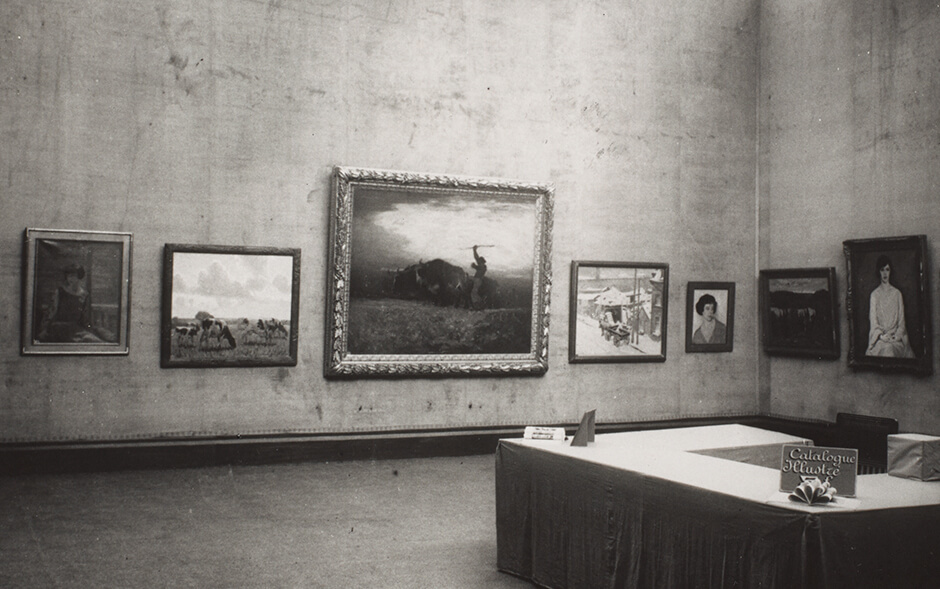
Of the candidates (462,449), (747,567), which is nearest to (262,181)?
(462,449)

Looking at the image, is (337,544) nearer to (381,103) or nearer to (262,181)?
(262,181)

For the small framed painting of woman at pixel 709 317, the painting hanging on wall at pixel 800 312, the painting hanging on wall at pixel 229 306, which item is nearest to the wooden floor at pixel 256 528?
the painting hanging on wall at pixel 229 306

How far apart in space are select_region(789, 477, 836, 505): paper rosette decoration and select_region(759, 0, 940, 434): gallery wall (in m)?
7.20

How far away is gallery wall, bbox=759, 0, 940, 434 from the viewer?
1097 cm

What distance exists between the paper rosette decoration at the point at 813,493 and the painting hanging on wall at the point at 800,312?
8144 millimetres

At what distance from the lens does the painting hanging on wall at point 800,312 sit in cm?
1227

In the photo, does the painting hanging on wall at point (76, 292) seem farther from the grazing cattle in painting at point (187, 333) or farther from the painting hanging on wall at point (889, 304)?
the painting hanging on wall at point (889, 304)

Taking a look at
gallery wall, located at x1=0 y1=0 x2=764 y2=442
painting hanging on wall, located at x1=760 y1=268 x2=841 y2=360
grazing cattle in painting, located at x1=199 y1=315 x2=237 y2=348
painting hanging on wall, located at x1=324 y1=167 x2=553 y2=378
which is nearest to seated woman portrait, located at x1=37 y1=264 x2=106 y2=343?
gallery wall, located at x1=0 y1=0 x2=764 y2=442

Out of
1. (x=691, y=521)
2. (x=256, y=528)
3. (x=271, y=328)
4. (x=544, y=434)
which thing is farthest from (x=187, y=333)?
(x=691, y=521)

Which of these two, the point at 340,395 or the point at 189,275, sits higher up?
the point at 189,275

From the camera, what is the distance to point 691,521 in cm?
519

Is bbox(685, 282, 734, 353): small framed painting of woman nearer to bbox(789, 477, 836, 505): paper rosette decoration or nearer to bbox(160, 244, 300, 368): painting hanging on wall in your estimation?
bbox(160, 244, 300, 368): painting hanging on wall

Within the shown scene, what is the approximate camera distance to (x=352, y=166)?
11.5 meters

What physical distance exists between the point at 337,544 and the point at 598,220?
23.4 ft
